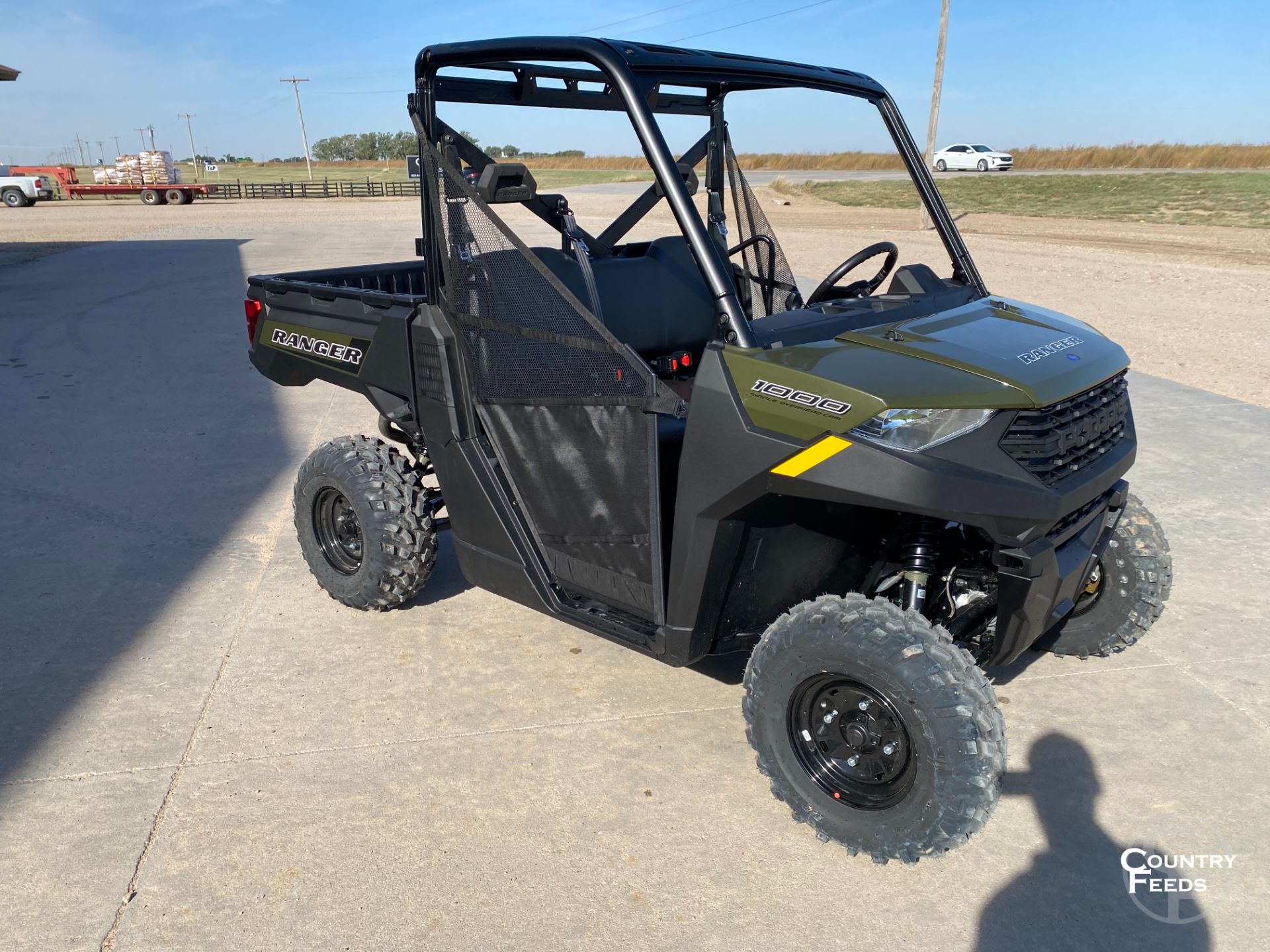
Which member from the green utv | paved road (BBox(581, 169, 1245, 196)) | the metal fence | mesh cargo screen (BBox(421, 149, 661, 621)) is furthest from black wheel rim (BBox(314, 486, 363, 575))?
the metal fence

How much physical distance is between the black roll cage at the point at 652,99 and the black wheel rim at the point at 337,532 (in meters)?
1.19

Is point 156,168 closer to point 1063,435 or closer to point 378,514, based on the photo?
point 378,514

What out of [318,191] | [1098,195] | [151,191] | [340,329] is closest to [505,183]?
[340,329]

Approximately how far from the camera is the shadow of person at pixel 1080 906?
2.42 meters

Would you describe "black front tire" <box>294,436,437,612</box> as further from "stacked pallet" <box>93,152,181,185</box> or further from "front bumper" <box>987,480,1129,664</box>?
"stacked pallet" <box>93,152,181,185</box>

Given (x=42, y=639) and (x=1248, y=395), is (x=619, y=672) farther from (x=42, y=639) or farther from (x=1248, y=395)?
(x=1248, y=395)

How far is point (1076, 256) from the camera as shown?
15.7 metres

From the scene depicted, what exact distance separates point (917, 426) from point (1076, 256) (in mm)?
14924

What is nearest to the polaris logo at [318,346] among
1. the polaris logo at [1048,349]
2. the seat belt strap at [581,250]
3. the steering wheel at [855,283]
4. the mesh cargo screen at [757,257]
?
the seat belt strap at [581,250]

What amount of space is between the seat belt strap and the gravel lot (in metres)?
0.30

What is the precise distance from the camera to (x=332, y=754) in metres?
3.17

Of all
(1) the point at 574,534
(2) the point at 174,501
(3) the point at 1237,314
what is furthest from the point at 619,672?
(3) the point at 1237,314

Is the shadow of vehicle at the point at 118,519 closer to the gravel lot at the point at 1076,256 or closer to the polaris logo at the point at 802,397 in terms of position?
the polaris logo at the point at 802,397

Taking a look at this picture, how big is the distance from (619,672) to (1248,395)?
587 cm
